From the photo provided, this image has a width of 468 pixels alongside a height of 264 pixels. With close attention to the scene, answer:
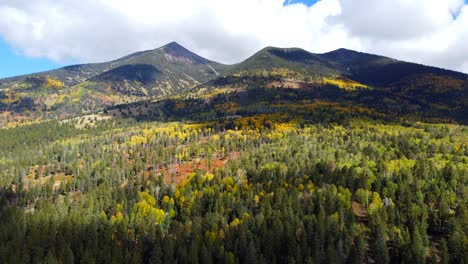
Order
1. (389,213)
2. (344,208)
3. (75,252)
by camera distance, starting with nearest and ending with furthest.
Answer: (75,252)
(389,213)
(344,208)

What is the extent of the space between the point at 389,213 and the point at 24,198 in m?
184

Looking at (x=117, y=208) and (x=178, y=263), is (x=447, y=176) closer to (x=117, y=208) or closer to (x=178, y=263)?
(x=178, y=263)

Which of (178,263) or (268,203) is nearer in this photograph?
(178,263)

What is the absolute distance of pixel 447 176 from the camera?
A: 168000 millimetres

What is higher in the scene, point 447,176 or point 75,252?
point 447,176

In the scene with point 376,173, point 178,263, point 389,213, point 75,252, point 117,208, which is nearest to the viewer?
point 178,263

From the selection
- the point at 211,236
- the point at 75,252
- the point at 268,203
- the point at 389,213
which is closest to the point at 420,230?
the point at 389,213

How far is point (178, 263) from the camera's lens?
110875 mm

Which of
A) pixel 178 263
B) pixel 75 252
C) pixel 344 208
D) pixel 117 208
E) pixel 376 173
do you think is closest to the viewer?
pixel 178 263

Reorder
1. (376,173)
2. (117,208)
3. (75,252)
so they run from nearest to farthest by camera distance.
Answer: (75,252), (117,208), (376,173)

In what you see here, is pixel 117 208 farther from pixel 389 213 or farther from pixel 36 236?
pixel 389 213

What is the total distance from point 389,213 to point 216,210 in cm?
6952

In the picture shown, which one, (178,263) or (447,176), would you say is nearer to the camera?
(178,263)

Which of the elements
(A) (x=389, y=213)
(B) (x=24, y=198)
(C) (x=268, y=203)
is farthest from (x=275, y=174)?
(B) (x=24, y=198)
